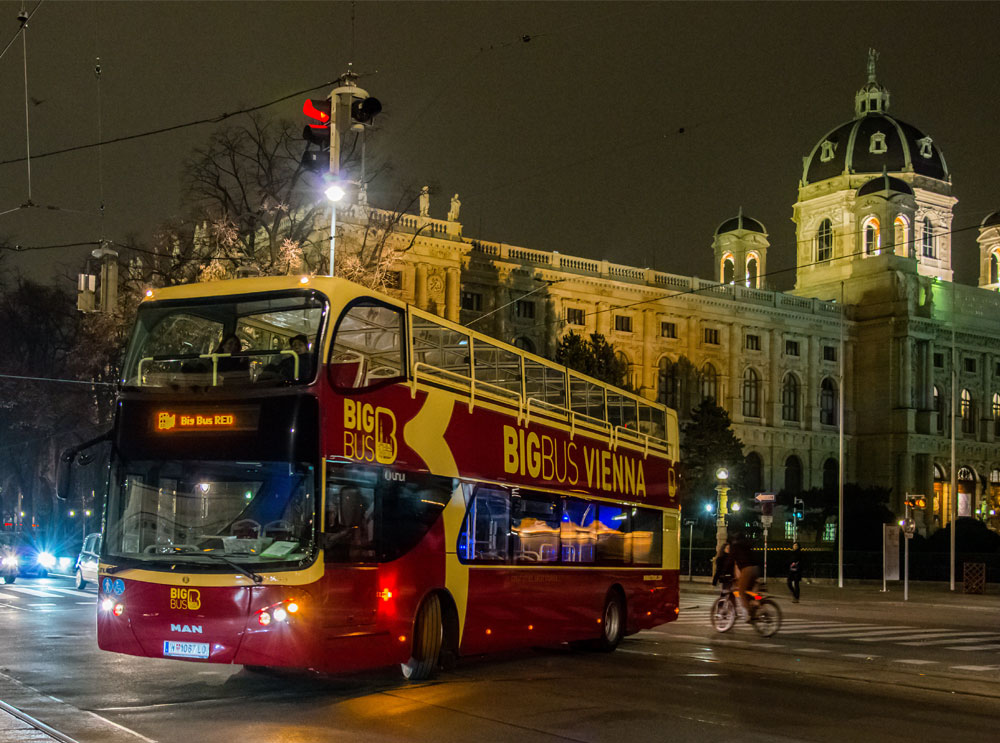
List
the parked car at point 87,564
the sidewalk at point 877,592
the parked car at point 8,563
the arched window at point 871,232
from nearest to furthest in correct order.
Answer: the parked car at point 87,564 < the parked car at point 8,563 < the sidewalk at point 877,592 < the arched window at point 871,232

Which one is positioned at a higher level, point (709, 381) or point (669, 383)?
point (709, 381)

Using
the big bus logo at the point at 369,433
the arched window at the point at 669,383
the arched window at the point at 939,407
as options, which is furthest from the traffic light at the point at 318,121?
the arched window at the point at 939,407

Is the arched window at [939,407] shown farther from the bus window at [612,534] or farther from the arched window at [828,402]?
the bus window at [612,534]

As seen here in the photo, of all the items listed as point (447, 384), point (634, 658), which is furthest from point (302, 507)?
point (634, 658)

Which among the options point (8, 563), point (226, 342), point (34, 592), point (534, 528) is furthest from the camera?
point (8, 563)

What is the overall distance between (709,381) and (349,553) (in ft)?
259

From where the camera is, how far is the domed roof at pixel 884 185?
311 feet

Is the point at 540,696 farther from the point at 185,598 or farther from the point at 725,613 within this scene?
the point at 725,613

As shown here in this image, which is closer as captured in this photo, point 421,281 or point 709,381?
point 421,281

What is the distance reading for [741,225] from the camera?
101 metres

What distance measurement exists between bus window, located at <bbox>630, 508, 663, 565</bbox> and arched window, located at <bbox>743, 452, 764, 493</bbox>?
71.8 metres

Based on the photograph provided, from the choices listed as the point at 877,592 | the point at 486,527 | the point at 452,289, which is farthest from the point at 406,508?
the point at 452,289

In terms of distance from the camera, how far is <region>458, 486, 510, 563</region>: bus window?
1312 cm

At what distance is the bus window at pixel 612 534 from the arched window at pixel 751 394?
74875 mm
